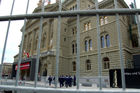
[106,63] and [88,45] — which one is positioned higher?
[88,45]

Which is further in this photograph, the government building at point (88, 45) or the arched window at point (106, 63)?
the arched window at point (106, 63)

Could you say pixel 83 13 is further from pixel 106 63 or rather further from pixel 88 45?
pixel 88 45

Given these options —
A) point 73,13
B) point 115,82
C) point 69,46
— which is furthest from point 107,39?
point 73,13

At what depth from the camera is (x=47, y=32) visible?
31.9 metres

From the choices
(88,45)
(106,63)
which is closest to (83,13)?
(106,63)

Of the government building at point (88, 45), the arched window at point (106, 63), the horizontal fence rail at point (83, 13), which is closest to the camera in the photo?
the horizontal fence rail at point (83, 13)

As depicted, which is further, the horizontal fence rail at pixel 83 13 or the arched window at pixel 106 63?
the arched window at pixel 106 63

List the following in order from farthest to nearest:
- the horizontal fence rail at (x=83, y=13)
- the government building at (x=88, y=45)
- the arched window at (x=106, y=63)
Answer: the arched window at (x=106, y=63)
the government building at (x=88, y=45)
the horizontal fence rail at (x=83, y=13)

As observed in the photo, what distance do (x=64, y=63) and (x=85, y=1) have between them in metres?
17.3

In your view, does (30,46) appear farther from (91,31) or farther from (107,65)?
(107,65)

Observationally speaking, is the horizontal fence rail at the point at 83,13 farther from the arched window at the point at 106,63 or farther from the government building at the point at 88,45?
the arched window at the point at 106,63

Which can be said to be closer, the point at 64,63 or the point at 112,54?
the point at 112,54

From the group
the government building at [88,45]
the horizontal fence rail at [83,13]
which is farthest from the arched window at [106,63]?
the horizontal fence rail at [83,13]

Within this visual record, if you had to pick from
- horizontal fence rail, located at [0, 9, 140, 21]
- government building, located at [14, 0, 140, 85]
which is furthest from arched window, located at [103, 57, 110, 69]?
horizontal fence rail, located at [0, 9, 140, 21]
